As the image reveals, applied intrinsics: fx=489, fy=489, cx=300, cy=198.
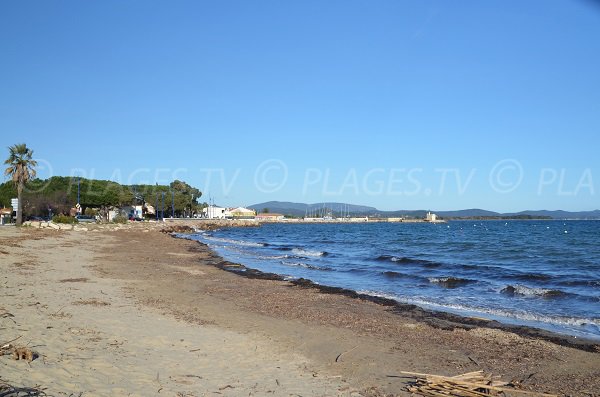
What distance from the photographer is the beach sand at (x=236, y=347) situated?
267 inches

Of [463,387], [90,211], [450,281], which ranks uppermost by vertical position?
[90,211]

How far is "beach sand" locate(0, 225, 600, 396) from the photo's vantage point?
22.3 ft

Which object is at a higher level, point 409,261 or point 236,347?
point 236,347

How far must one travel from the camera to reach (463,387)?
6.48 m

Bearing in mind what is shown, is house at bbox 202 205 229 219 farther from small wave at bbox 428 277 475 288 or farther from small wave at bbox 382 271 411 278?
small wave at bbox 428 277 475 288

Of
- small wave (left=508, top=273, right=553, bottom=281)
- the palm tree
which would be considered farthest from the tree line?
small wave (left=508, top=273, right=553, bottom=281)

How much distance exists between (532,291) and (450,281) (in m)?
4.12

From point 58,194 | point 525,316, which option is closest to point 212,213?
point 58,194

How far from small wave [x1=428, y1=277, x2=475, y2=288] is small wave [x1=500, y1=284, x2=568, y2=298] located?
7.35ft

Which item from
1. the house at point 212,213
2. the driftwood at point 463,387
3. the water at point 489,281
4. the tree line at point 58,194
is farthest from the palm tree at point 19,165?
the house at point 212,213

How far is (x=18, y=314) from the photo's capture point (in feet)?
31.4

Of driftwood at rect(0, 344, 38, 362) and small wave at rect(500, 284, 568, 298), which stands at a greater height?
driftwood at rect(0, 344, 38, 362)

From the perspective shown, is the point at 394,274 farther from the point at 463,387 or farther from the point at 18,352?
the point at 18,352

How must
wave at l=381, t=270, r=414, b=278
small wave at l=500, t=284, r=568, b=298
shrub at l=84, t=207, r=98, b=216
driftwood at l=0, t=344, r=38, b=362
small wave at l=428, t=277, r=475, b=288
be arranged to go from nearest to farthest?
driftwood at l=0, t=344, r=38, b=362 → small wave at l=500, t=284, r=568, b=298 → small wave at l=428, t=277, r=475, b=288 → wave at l=381, t=270, r=414, b=278 → shrub at l=84, t=207, r=98, b=216
